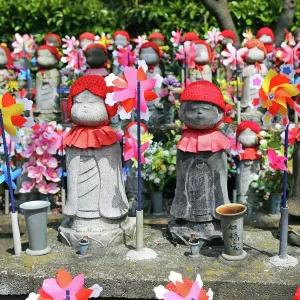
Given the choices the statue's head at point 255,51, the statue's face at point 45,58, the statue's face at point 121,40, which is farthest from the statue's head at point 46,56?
the statue's head at point 255,51

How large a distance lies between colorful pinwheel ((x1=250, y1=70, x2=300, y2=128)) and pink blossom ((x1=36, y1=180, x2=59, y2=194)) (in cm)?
247

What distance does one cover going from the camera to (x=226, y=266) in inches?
140

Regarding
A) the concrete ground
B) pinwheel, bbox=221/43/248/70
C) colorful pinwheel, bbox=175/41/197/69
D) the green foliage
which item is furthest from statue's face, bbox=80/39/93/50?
the concrete ground

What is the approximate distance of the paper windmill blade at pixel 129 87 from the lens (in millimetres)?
3541

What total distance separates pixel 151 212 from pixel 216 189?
5.08 feet

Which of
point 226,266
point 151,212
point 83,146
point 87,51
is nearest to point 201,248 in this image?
point 226,266

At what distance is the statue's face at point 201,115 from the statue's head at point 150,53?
2801 millimetres

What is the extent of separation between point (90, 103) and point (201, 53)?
9.96 ft

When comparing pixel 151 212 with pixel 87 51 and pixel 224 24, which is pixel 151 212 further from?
pixel 224 24

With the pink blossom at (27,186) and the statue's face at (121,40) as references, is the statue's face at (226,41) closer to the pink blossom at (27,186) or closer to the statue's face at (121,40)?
the statue's face at (121,40)

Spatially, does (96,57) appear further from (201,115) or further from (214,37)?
(201,115)

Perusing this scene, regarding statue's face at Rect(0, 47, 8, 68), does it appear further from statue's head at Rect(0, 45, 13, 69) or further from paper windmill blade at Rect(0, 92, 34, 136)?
paper windmill blade at Rect(0, 92, 34, 136)

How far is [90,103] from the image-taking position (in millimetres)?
3850

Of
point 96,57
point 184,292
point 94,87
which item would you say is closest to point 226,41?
point 96,57
